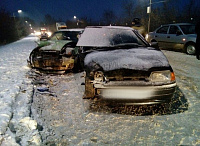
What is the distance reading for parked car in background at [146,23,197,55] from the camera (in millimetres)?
8033

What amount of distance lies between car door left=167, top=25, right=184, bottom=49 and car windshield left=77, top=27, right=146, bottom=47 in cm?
551

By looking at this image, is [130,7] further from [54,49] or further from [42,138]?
[42,138]

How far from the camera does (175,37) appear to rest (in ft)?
28.2

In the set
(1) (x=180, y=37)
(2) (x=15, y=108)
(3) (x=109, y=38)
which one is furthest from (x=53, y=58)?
(1) (x=180, y=37)

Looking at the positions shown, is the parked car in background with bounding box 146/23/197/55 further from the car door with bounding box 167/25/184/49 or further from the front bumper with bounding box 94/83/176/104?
the front bumper with bounding box 94/83/176/104

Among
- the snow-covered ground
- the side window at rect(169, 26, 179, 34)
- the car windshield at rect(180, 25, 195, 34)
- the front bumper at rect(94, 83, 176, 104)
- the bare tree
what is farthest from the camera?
the bare tree

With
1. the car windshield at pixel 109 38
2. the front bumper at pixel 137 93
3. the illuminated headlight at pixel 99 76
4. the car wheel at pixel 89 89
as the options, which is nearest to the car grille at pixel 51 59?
the car windshield at pixel 109 38

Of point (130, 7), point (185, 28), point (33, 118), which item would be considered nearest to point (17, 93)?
point (33, 118)

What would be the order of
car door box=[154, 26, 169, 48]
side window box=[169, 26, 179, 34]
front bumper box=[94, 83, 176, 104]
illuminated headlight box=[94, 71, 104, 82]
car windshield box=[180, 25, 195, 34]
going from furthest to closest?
car door box=[154, 26, 169, 48]
side window box=[169, 26, 179, 34]
car windshield box=[180, 25, 195, 34]
illuminated headlight box=[94, 71, 104, 82]
front bumper box=[94, 83, 176, 104]

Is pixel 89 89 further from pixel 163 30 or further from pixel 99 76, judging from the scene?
pixel 163 30

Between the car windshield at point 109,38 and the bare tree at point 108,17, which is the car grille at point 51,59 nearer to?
the car windshield at point 109,38

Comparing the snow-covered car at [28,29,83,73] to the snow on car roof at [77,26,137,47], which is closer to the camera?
the snow on car roof at [77,26,137,47]

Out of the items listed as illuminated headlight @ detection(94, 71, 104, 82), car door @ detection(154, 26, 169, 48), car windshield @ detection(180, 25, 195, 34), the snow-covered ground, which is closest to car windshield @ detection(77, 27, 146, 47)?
illuminated headlight @ detection(94, 71, 104, 82)

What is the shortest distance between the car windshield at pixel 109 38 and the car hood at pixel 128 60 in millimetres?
558
